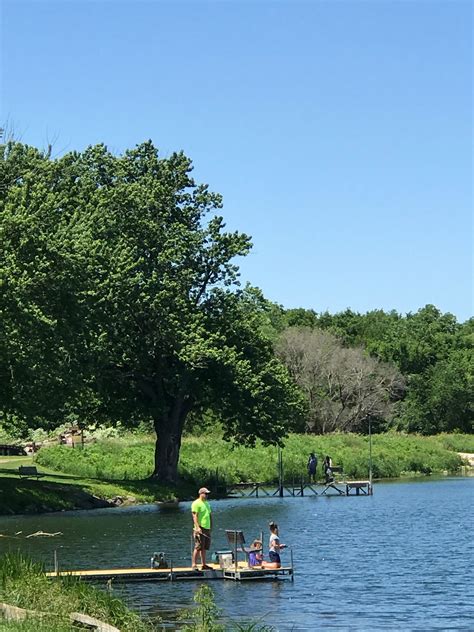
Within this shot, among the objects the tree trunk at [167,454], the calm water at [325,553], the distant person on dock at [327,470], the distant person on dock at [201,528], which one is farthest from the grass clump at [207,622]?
the distant person on dock at [327,470]

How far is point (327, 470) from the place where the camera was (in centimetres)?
7881

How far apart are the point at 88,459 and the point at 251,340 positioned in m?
13.2

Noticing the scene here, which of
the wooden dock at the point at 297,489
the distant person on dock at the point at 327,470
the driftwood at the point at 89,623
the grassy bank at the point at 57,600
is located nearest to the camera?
the driftwood at the point at 89,623

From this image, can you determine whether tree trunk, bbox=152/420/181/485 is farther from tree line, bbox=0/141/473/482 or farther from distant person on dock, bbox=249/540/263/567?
distant person on dock, bbox=249/540/263/567

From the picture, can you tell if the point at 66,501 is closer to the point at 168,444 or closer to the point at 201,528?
the point at 168,444

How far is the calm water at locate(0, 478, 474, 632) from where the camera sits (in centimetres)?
2922

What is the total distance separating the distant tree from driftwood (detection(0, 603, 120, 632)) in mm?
98689

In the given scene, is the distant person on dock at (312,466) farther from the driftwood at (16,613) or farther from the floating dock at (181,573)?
the driftwood at (16,613)

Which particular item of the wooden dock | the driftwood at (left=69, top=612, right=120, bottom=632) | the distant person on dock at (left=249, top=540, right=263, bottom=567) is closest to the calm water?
the distant person on dock at (left=249, top=540, right=263, bottom=567)

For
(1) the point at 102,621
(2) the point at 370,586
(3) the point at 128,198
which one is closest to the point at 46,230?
(3) the point at 128,198

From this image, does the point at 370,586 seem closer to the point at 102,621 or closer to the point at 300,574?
the point at 300,574

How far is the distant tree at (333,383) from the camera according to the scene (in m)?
122

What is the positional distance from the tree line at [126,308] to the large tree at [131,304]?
80 mm

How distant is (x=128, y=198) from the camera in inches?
2601
